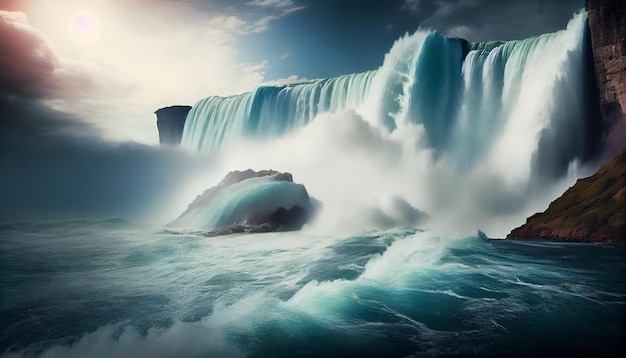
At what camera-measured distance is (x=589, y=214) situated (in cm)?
611

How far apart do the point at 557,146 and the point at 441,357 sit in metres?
7.15

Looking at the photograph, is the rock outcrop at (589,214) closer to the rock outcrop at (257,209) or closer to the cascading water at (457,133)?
the cascading water at (457,133)

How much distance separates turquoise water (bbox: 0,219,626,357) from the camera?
2.84 metres

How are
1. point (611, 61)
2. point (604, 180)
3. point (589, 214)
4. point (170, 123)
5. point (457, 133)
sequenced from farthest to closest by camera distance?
1. point (170, 123)
2. point (457, 133)
3. point (611, 61)
4. point (604, 180)
5. point (589, 214)

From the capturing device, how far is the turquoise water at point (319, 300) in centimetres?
284

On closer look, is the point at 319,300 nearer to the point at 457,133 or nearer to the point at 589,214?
the point at 589,214

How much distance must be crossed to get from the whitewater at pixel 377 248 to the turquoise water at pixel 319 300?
0.9 inches

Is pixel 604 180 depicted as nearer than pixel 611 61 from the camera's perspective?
Yes

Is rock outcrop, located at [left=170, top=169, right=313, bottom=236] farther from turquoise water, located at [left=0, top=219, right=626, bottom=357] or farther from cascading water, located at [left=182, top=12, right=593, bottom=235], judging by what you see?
turquoise water, located at [left=0, top=219, right=626, bottom=357]

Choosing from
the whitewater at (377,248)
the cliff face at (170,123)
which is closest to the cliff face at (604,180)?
the whitewater at (377,248)

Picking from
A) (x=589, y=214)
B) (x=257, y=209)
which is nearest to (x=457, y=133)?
(x=589, y=214)

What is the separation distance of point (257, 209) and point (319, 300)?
16.8 feet

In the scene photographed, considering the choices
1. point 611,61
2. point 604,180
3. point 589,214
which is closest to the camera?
point 589,214

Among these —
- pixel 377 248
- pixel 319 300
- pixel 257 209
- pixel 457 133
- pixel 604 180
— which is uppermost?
pixel 457 133
